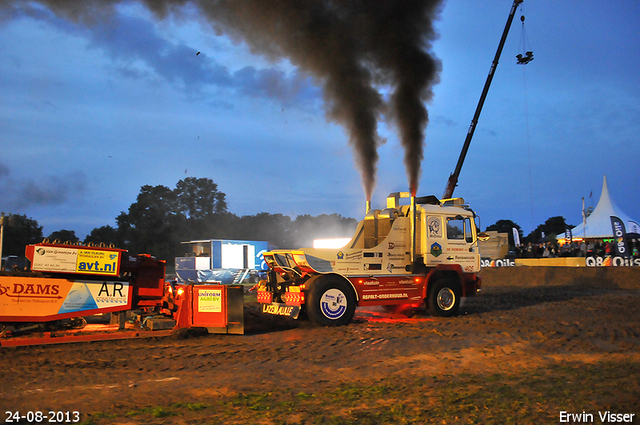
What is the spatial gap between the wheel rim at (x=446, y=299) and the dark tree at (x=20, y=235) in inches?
1877

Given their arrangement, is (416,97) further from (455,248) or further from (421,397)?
(421,397)

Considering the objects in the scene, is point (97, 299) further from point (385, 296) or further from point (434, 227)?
point (434, 227)

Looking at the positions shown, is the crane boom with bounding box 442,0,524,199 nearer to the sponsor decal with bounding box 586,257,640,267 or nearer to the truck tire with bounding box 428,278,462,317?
the sponsor decal with bounding box 586,257,640,267

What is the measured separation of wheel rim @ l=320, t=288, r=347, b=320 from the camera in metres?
10.1

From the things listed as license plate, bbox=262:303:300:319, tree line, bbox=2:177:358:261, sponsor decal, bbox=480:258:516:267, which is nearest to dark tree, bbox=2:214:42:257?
tree line, bbox=2:177:358:261

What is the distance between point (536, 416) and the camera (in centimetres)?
423

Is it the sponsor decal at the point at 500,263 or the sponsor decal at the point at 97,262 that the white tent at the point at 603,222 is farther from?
the sponsor decal at the point at 97,262

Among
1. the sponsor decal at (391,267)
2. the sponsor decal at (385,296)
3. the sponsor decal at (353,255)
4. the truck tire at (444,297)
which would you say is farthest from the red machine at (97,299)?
the truck tire at (444,297)

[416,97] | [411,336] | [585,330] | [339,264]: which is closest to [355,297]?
[339,264]

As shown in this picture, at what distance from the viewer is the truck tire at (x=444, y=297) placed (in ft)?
38.6

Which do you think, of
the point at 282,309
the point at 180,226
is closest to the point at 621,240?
the point at 282,309

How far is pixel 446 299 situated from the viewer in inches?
476

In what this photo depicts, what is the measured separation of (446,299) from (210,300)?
6293mm

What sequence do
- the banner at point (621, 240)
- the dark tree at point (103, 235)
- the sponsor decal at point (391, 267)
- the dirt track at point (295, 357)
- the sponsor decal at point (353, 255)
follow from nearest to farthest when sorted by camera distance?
the dirt track at point (295, 357), the sponsor decal at point (353, 255), the sponsor decal at point (391, 267), the banner at point (621, 240), the dark tree at point (103, 235)
